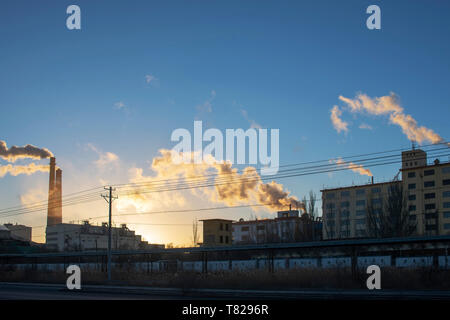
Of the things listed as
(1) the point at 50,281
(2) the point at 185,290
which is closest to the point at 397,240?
(2) the point at 185,290

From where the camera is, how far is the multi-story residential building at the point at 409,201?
97375 millimetres

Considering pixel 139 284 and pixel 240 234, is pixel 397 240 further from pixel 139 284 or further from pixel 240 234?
pixel 240 234

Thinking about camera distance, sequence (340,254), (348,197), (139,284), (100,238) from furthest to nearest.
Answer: (100,238) → (348,197) → (340,254) → (139,284)

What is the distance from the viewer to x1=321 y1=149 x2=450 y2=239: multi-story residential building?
97.4m

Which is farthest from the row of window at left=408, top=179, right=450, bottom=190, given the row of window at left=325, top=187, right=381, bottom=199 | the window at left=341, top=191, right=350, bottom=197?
the window at left=341, top=191, right=350, bottom=197

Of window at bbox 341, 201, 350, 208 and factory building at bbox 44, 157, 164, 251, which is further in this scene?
factory building at bbox 44, 157, 164, 251

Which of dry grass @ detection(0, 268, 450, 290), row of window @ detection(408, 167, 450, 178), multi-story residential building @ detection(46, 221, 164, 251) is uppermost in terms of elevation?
row of window @ detection(408, 167, 450, 178)

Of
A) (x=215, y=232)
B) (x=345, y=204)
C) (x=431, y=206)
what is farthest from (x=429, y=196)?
(x=215, y=232)

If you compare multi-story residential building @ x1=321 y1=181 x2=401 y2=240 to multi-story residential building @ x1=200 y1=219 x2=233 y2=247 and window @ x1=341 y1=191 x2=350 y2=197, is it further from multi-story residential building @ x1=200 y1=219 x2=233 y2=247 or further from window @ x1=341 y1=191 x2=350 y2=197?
multi-story residential building @ x1=200 y1=219 x2=233 y2=247

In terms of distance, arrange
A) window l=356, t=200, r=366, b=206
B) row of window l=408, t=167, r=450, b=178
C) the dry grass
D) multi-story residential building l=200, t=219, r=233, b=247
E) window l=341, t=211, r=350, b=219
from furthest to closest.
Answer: window l=356, t=200, r=366, b=206
window l=341, t=211, r=350, b=219
row of window l=408, t=167, r=450, b=178
multi-story residential building l=200, t=219, r=233, b=247
the dry grass

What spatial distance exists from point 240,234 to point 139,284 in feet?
333

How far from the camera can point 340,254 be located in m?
46.4

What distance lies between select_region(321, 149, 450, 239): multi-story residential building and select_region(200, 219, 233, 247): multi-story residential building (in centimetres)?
2134

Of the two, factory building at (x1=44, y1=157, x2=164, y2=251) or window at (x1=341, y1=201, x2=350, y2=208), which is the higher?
window at (x1=341, y1=201, x2=350, y2=208)
